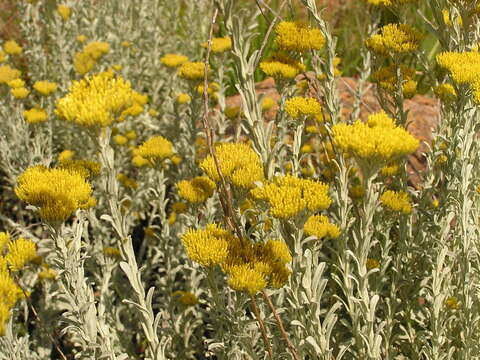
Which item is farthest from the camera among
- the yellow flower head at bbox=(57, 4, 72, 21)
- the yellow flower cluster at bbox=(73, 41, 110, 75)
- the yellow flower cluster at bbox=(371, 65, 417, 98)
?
the yellow flower head at bbox=(57, 4, 72, 21)

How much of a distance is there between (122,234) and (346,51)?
503 cm

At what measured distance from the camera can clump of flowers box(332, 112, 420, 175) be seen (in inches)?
58.2

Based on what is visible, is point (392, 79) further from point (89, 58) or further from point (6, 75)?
point (6, 75)

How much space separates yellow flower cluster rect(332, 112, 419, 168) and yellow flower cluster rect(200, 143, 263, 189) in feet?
1.04

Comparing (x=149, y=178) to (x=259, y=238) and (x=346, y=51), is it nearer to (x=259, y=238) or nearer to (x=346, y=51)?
(x=259, y=238)

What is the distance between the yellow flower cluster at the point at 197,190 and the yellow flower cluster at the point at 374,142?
0.83 metres

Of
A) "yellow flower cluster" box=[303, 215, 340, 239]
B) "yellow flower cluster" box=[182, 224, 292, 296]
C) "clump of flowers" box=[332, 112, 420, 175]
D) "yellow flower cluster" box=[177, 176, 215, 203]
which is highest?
"clump of flowers" box=[332, 112, 420, 175]

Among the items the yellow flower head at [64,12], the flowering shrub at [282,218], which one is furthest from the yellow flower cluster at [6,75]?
the yellow flower head at [64,12]

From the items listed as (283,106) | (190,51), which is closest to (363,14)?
(190,51)

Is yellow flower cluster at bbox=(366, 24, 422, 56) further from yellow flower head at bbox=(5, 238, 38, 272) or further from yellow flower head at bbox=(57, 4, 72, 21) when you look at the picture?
yellow flower head at bbox=(57, 4, 72, 21)

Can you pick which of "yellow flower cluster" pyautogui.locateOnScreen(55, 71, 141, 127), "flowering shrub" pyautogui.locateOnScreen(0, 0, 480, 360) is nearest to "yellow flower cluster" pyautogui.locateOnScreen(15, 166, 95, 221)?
"flowering shrub" pyautogui.locateOnScreen(0, 0, 480, 360)

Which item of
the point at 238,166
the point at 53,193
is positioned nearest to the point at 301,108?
the point at 238,166

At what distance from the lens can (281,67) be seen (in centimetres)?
209

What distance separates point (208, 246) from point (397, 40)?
1.34m
